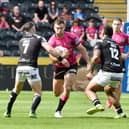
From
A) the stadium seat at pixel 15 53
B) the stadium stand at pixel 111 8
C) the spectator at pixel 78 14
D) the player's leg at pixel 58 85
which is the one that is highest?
the player's leg at pixel 58 85

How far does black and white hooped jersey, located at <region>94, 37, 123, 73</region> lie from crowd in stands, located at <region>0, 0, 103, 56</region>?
12248 mm

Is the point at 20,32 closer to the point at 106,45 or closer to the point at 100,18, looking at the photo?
the point at 100,18

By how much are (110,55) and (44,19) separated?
14.7 meters

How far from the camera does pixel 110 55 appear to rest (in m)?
14.6

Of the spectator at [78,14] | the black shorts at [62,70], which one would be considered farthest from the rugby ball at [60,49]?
the spectator at [78,14]

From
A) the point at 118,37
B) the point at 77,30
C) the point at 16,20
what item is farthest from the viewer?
the point at 16,20

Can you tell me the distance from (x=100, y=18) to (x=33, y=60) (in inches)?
649

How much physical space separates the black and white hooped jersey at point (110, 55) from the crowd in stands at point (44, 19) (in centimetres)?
1225

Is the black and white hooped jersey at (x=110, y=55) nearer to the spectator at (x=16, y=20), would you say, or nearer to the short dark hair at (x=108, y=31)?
the short dark hair at (x=108, y=31)

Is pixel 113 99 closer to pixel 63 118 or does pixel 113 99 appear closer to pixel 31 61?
pixel 63 118

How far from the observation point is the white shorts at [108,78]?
47.9 feet

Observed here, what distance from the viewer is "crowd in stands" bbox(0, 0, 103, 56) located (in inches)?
1108

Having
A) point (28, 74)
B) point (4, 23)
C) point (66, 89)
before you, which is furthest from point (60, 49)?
point (4, 23)

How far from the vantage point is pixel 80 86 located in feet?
84.2
